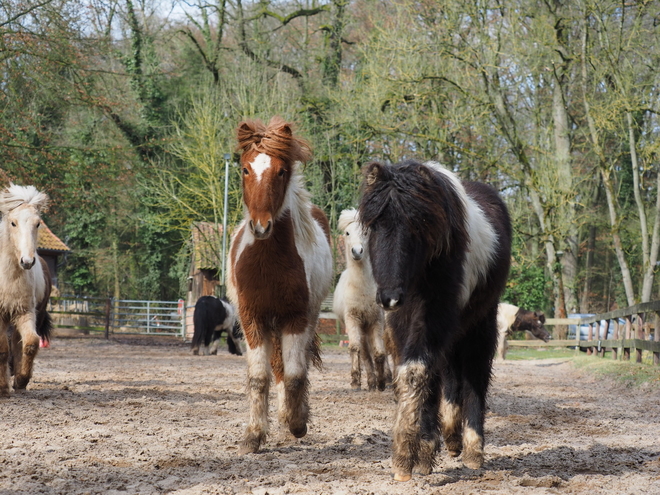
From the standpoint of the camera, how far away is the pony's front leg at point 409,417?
415cm

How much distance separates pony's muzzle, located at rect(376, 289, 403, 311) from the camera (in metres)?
3.91

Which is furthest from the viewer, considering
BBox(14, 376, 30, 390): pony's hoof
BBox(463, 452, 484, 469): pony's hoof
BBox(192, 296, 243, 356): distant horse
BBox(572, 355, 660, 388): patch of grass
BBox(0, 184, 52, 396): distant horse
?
BBox(192, 296, 243, 356): distant horse

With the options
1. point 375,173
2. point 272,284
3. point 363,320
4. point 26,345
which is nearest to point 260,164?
point 272,284

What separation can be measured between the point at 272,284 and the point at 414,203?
1660 millimetres

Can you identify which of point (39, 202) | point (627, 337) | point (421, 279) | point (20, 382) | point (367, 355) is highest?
point (39, 202)

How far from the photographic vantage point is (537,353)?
2314cm

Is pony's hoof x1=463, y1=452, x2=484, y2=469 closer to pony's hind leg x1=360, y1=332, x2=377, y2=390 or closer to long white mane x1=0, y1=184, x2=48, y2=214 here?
pony's hind leg x1=360, y1=332, x2=377, y2=390

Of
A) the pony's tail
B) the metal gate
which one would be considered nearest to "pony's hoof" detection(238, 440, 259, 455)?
the pony's tail

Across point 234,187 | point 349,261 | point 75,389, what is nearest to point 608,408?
point 349,261

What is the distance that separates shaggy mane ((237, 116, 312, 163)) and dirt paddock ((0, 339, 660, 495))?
224cm

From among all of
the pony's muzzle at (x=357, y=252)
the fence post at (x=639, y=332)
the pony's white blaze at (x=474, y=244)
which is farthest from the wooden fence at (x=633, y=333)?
the pony's white blaze at (x=474, y=244)

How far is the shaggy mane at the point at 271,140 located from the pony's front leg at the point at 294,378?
137cm

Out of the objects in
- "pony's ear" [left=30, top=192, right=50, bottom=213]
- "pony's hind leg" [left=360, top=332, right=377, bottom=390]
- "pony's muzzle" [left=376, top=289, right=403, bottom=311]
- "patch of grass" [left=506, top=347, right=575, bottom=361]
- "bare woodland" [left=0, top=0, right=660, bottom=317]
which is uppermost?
"bare woodland" [left=0, top=0, right=660, bottom=317]

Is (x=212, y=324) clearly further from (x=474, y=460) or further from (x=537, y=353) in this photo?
(x=474, y=460)
